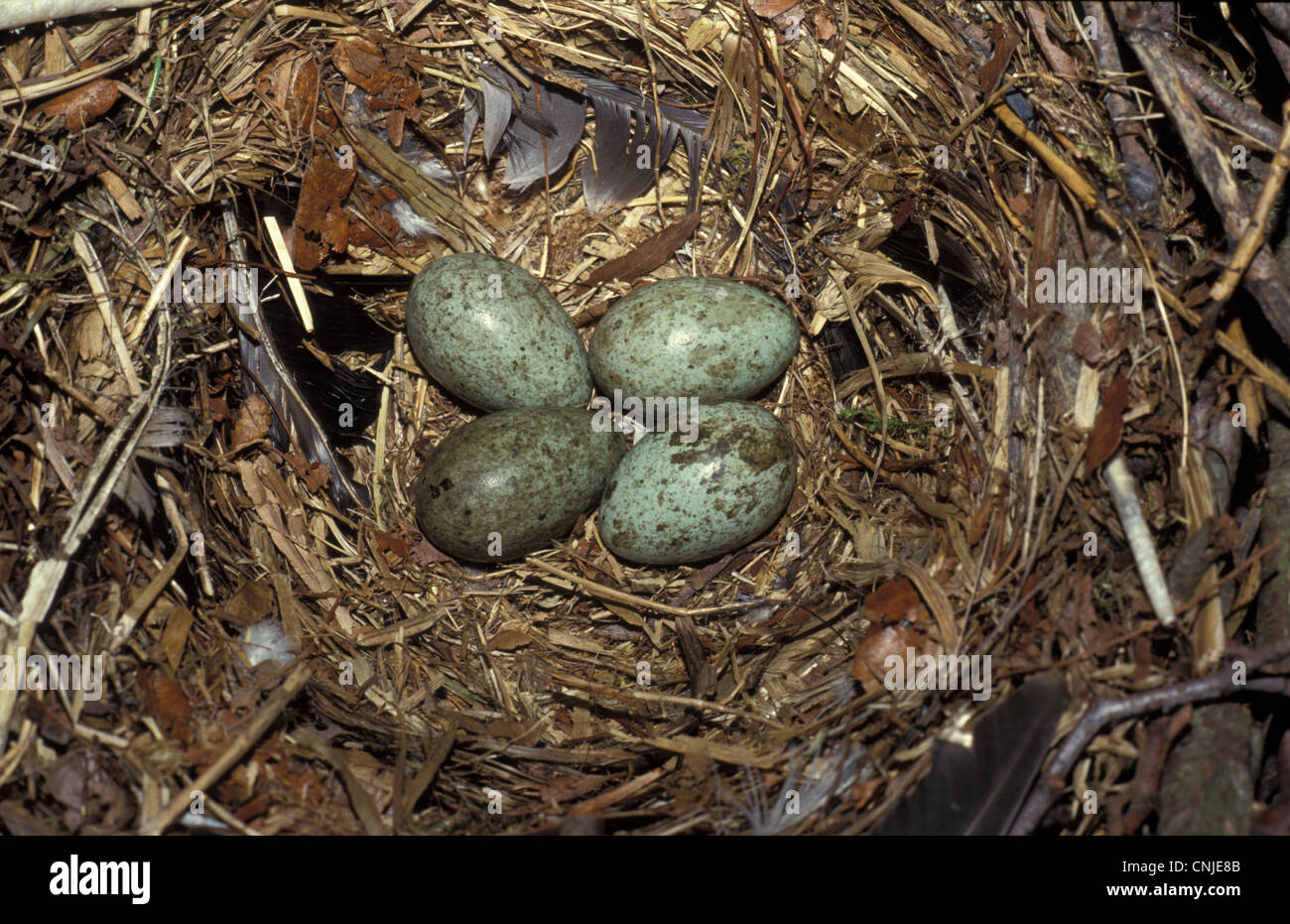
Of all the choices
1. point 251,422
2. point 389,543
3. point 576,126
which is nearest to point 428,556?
point 389,543

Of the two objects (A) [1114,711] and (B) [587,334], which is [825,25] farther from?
(A) [1114,711]

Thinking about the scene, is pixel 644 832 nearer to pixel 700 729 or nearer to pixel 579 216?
pixel 700 729

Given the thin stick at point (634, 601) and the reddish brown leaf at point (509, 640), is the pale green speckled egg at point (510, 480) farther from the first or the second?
the reddish brown leaf at point (509, 640)

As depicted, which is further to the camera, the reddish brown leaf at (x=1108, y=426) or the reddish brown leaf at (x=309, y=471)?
the reddish brown leaf at (x=309, y=471)

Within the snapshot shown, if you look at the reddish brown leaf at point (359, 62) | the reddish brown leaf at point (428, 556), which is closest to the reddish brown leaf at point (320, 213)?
the reddish brown leaf at point (359, 62)

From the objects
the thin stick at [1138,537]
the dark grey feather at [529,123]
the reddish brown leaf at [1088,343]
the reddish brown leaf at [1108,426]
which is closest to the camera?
the thin stick at [1138,537]

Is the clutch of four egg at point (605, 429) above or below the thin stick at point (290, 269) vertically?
below
